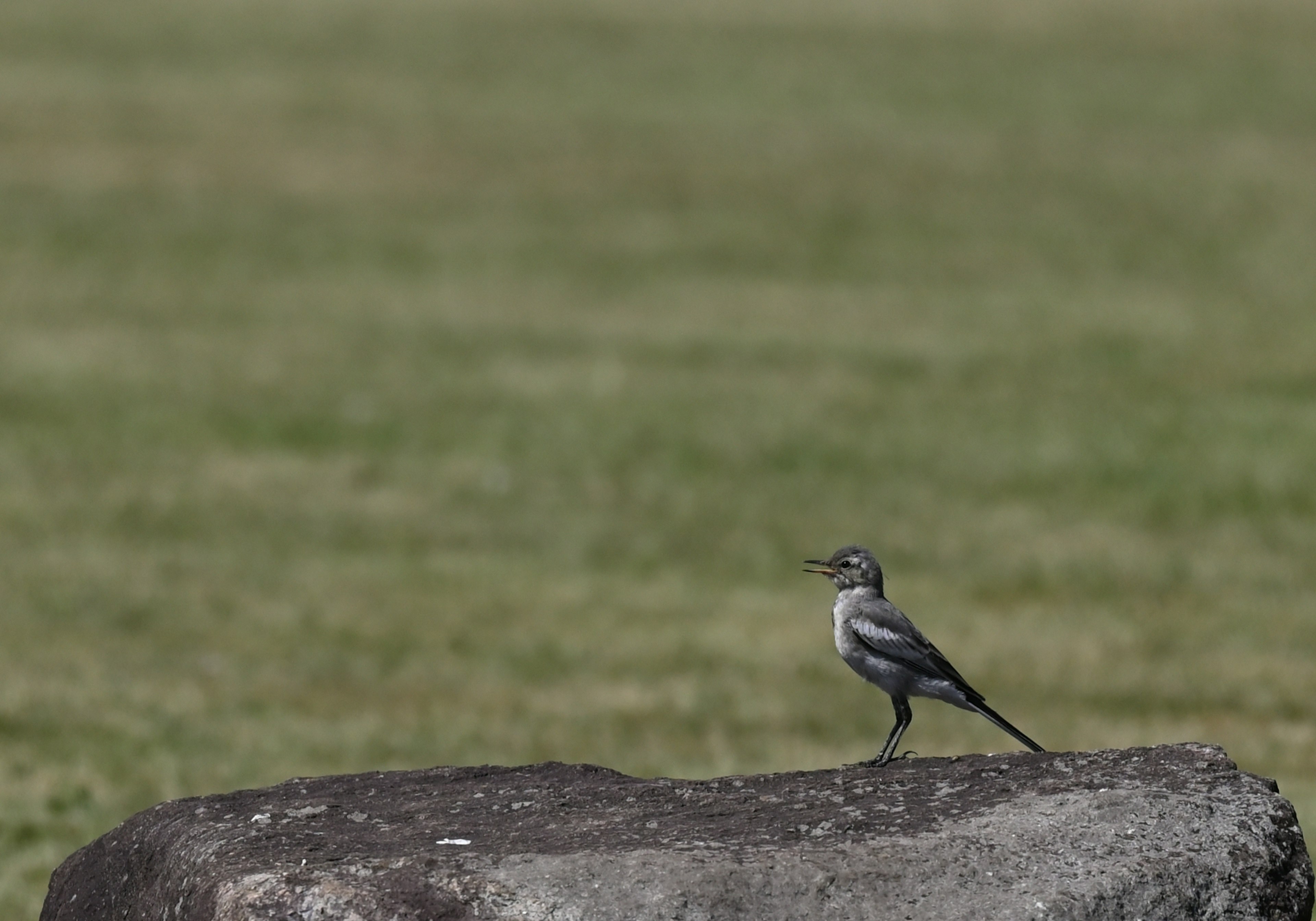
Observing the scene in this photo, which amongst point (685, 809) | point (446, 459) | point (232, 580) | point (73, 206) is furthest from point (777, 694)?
point (73, 206)

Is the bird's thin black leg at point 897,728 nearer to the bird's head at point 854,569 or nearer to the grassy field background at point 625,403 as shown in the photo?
the bird's head at point 854,569

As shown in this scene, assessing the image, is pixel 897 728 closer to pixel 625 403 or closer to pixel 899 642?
Answer: pixel 899 642

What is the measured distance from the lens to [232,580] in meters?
14.5

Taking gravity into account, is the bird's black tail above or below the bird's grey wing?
below

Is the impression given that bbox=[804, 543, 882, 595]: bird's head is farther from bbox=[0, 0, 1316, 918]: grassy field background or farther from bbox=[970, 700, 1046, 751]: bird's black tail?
bbox=[0, 0, 1316, 918]: grassy field background

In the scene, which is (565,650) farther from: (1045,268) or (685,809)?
(1045,268)

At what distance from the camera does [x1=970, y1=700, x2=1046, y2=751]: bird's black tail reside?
6.14m

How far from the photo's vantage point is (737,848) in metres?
5.21

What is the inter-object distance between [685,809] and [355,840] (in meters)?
0.92

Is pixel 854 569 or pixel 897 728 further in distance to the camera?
pixel 854 569

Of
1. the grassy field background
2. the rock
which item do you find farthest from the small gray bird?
the grassy field background

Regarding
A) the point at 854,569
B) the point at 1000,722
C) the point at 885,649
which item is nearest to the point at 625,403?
the point at 854,569

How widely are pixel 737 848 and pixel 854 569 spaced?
5.54ft

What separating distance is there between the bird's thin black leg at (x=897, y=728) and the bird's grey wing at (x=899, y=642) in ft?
0.50
